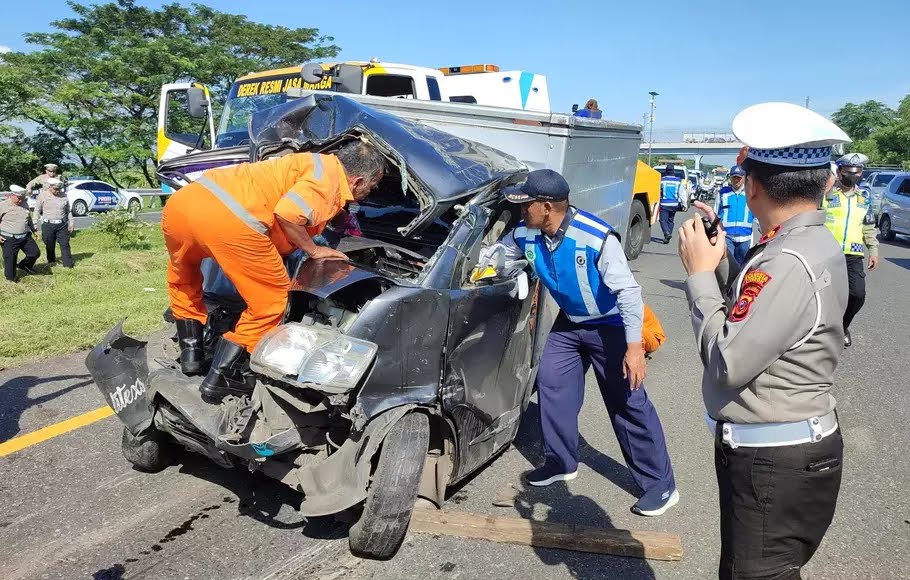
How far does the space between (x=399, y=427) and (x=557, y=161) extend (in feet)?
9.95

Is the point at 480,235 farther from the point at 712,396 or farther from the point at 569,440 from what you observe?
the point at 712,396

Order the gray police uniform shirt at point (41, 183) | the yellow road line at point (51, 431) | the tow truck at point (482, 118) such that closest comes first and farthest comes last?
the yellow road line at point (51, 431) < the tow truck at point (482, 118) < the gray police uniform shirt at point (41, 183)

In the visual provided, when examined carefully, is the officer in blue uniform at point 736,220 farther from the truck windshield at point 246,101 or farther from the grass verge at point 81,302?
the grass verge at point 81,302

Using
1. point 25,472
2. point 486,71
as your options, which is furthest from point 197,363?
point 486,71

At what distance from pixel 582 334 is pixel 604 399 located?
376 mm

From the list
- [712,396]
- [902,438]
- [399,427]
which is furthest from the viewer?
[902,438]

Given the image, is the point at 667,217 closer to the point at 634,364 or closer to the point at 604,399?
the point at 604,399

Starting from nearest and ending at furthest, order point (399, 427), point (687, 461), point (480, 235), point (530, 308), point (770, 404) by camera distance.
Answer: point (770, 404) < point (399, 427) < point (480, 235) < point (530, 308) < point (687, 461)

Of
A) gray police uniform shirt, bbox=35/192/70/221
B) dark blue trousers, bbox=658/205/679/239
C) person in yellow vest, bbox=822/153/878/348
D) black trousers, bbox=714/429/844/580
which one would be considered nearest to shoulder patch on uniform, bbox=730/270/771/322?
black trousers, bbox=714/429/844/580

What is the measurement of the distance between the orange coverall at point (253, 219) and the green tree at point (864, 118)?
5898cm

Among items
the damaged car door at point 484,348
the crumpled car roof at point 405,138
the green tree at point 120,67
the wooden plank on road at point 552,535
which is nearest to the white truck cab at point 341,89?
the crumpled car roof at point 405,138

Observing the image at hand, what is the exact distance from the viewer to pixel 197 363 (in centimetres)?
371

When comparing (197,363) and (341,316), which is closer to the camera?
(341,316)

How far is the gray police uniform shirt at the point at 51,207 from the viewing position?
11.1 m
